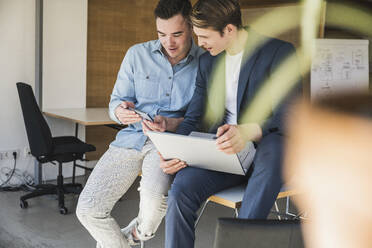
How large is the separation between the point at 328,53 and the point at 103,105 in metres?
2.40

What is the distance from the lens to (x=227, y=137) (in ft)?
4.77

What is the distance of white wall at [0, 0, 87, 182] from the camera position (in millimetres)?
3805

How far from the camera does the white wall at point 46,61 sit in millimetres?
3805

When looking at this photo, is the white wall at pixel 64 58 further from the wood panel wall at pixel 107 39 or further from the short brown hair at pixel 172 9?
the short brown hair at pixel 172 9

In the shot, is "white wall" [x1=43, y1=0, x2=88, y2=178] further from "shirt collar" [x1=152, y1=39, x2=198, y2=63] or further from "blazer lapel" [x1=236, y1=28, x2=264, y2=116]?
"blazer lapel" [x1=236, y1=28, x2=264, y2=116]

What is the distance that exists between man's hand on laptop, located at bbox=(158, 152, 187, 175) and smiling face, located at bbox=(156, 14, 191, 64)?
1.81 feet

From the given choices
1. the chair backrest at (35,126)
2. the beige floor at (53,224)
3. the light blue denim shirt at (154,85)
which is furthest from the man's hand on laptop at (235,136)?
the chair backrest at (35,126)

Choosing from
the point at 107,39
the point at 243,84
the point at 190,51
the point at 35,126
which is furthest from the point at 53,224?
the point at 107,39

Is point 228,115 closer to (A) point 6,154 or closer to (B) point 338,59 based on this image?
(B) point 338,59

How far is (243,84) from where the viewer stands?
1700 mm

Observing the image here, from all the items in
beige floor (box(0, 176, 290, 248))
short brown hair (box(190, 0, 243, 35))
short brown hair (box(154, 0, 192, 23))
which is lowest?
beige floor (box(0, 176, 290, 248))

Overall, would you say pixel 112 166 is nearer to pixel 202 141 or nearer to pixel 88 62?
pixel 202 141

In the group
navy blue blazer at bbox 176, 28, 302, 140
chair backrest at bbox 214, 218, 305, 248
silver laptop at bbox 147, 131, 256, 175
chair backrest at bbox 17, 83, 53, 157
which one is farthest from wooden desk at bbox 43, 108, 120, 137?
chair backrest at bbox 214, 218, 305, 248

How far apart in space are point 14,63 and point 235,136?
2967mm
